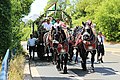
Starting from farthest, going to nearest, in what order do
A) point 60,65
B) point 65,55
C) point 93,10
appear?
point 93,10 < point 60,65 < point 65,55

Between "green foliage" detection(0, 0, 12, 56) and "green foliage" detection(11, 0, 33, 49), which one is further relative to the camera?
"green foliage" detection(11, 0, 33, 49)

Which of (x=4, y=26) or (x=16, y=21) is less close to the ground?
(x=16, y=21)

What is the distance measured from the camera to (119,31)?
52.3 metres

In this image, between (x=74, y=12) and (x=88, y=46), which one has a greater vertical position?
(x=74, y=12)

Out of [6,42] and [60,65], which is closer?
[6,42]

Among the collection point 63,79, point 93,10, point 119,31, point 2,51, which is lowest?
point 63,79

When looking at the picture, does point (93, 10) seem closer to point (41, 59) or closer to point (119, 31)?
point (119, 31)

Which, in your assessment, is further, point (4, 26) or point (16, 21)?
point (16, 21)

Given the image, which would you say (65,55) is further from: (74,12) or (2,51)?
(74,12)

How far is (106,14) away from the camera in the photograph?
51188 millimetres

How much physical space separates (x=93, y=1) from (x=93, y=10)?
9.65 ft

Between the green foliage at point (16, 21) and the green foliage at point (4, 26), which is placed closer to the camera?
the green foliage at point (4, 26)

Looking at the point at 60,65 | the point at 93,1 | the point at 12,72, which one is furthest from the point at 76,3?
the point at 12,72

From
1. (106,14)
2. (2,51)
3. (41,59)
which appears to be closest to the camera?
(2,51)
